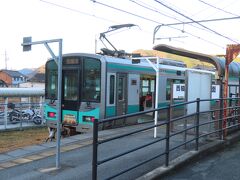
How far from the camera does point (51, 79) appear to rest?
13.7m

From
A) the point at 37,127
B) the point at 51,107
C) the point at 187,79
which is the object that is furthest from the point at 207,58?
the point at 37,127

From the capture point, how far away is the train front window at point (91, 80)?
12320mm

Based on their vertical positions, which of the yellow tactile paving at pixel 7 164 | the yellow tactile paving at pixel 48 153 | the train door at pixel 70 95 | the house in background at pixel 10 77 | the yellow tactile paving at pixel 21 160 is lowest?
the yellow tactile paving at pixel 7 164

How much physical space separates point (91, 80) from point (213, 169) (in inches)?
263

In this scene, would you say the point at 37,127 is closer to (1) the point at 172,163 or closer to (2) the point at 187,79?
(2) the point at 187,79

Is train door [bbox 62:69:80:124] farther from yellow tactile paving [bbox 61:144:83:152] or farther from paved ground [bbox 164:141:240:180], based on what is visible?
paved ground [bbox 164:141:240:180]

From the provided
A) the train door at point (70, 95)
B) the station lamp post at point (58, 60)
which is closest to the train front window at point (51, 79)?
the train door at point (70, 95)

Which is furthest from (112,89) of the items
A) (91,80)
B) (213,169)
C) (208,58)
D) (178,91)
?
(213,169)

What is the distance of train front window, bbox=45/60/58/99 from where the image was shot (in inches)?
532

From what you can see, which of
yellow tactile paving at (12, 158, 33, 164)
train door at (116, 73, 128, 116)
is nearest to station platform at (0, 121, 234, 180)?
yellow tactile paving at (12, 158, 33, 164)

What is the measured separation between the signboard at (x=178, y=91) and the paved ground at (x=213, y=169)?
8.23ft

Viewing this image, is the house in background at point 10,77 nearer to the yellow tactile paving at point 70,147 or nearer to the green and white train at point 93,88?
the green and white train at point 93,88

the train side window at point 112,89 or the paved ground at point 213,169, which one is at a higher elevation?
the train side window at point 112,89

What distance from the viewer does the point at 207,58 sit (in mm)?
9820
